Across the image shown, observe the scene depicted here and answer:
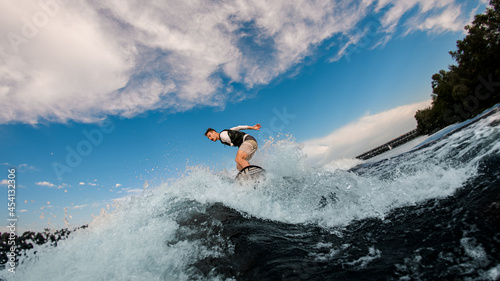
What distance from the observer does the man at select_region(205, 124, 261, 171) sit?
23.7 feet

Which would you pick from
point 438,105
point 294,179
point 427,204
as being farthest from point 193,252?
point 438,105

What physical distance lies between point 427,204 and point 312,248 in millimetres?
1928

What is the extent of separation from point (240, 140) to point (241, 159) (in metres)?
0.94

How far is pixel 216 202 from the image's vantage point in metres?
5.50

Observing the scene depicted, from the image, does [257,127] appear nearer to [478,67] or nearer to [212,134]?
[212,134]

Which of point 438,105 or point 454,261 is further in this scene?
point 438,105

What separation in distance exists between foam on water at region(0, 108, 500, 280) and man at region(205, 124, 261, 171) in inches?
43.4

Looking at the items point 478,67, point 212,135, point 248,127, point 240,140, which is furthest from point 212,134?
point 478,67

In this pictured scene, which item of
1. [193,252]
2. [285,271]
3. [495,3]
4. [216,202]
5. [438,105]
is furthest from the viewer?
[438,105]

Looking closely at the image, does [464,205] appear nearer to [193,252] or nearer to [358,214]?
[358,214]

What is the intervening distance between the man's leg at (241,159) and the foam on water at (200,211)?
2.82ft

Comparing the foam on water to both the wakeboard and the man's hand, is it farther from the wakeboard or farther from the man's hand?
the man's hand

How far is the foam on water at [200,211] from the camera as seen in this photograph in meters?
2.99

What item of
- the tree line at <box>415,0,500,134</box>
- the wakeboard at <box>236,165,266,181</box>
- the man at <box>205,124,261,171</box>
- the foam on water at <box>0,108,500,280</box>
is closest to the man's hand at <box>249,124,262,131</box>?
the man at <box>205,124,261,171</box>
